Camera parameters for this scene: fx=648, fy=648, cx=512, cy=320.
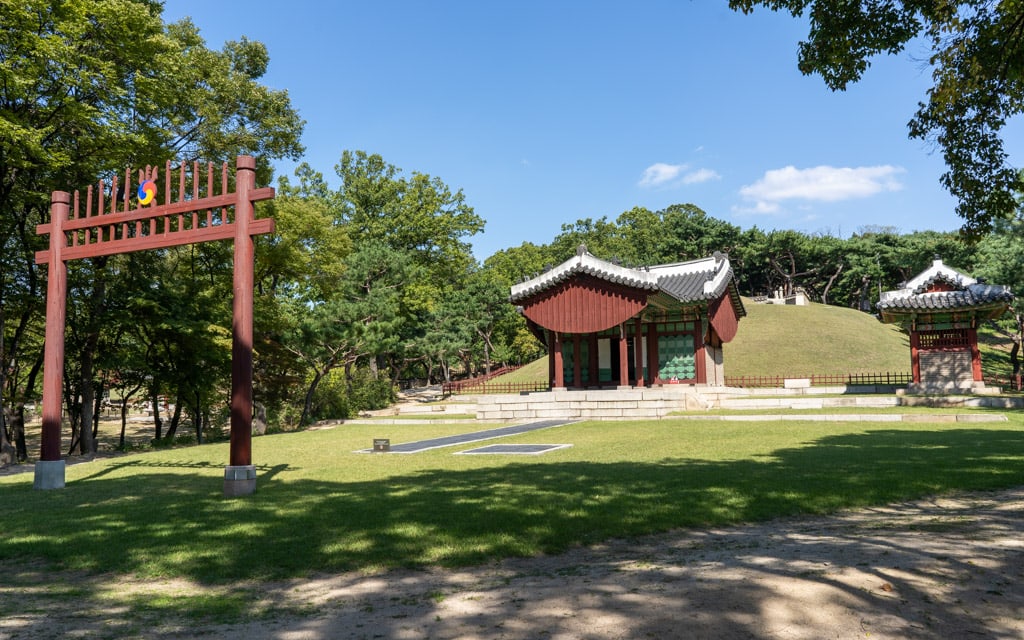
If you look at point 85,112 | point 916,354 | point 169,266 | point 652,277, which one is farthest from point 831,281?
point 85,112

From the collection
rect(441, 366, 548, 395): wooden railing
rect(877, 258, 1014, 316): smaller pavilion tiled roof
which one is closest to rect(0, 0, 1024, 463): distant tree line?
rect(441, 366, 548, 395): wooden railing

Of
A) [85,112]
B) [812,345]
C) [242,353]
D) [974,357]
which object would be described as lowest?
[974,357]

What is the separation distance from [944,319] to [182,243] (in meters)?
31.5

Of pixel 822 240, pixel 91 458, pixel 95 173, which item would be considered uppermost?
pixel 822 240

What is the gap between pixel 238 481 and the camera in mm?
9172

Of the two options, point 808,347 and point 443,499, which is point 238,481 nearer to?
point 443,499

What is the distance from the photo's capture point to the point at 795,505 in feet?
24.8

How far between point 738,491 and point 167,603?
20.9 feet

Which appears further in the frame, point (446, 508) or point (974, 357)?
point (974, 357)

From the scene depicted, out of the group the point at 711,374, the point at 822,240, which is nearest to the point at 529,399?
the point at 711,374

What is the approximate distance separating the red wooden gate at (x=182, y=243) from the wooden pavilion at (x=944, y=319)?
94.4 ft

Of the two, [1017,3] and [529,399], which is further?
[529,399]

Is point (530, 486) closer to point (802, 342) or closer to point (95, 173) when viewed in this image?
point (95, 173)

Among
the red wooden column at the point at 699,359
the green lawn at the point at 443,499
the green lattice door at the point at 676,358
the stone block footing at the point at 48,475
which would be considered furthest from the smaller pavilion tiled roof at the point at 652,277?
the stone block footing at the point at 48,475
